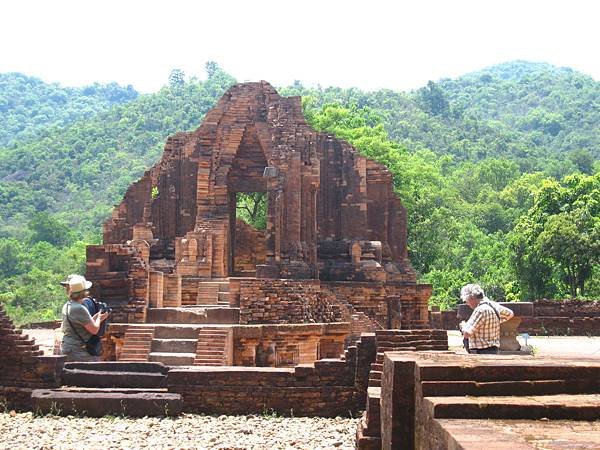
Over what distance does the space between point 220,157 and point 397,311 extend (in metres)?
6.29

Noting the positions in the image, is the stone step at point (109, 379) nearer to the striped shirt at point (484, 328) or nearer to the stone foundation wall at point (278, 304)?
the striped shirt at point (484, 328)

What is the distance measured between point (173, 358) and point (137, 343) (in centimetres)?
84

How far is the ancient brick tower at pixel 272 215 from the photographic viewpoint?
24109mm

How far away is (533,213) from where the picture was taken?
118 ft

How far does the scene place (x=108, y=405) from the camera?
12102 mm

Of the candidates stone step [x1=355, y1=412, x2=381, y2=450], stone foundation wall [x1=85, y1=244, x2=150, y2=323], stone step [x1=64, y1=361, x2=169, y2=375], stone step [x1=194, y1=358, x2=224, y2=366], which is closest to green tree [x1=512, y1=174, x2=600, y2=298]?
stone foundation wall [x1=85, y1=244, x2=150, y2=323]

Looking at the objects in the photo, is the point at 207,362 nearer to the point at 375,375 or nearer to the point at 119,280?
the point at 119,280

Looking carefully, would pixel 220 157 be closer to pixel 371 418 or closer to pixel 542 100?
pixel 371 418

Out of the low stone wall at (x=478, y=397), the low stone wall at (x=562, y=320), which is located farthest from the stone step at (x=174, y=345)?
the low stone wall at (x=562, y=320)

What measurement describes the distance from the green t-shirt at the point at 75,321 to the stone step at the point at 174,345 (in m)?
5.25

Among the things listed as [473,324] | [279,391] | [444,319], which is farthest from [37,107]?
[473,324]

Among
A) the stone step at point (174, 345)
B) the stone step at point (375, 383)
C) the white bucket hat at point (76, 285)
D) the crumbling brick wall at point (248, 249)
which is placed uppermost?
the crumbling brick wall at point (248, 249)

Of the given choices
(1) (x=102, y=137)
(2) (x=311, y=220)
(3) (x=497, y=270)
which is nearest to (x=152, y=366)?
(2) (x=311, y=220)

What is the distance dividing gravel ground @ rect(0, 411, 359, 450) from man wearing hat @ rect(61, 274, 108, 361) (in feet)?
3.51
